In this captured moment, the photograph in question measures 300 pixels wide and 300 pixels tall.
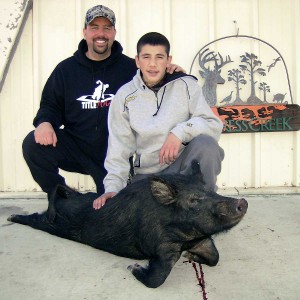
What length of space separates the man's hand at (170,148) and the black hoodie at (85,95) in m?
0.86

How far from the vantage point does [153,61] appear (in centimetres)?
316

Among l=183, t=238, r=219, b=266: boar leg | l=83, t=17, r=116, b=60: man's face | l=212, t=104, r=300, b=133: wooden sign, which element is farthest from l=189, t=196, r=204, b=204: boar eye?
l=212, t=104, r=300, b=133: wooden sign

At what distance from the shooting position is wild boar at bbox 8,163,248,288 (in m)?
2.41

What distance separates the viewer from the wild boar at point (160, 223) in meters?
2.41

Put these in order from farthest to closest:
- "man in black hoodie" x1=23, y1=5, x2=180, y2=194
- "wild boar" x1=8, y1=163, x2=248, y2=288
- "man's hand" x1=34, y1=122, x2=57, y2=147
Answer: "man in black hoodie" x1=23, y1=5, x2=180, y2=194 < "man's hand" x1=34, y1=122, x2=57, y2=147 < "wild boar" x1=8, y1=163, x2=248, y2=288

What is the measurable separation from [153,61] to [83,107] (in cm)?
88

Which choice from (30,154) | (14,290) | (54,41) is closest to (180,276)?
A: (14,290)

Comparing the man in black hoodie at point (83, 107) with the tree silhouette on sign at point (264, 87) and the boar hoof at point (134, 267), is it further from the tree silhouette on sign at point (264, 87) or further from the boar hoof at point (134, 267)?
the tree silhouette on sign at point (264, 87)

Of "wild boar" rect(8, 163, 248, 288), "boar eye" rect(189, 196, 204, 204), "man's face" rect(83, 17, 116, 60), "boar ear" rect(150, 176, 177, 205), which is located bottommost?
"wild boar" rect(8, 163, 248, 288)

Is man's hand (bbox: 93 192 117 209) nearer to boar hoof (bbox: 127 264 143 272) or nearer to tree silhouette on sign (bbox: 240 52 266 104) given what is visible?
boar hoof (bbox: 127 264 143 272)

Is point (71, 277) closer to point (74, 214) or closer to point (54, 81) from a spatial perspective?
point (74, 214)

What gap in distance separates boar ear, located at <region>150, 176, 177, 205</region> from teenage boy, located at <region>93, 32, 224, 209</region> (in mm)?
511

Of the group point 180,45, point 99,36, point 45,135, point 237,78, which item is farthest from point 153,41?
point 237,78

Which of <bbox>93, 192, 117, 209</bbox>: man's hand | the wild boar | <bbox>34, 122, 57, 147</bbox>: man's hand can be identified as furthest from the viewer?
<bbox>34, 122, 57, 147</bbox>: man's hand
